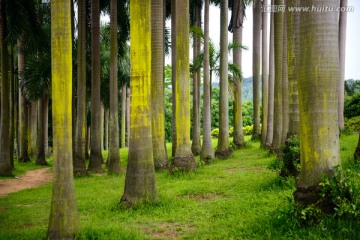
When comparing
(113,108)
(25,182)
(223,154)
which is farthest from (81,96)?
(223,154)

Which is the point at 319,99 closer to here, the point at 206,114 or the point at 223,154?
the point at 206,114

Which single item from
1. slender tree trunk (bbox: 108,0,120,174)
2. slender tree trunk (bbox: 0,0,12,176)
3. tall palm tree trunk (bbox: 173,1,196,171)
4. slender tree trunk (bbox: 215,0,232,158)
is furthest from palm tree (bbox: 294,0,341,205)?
slender tree trunk (bbox: 0,0,12,176)

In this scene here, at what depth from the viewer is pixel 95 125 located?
17.9m

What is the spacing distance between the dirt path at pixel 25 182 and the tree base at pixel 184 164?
20.1ft

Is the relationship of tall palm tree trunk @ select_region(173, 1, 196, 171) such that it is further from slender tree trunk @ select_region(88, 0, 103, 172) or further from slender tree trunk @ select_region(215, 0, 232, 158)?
slender tree trunk @ select_region(88, 0, 103, 172)

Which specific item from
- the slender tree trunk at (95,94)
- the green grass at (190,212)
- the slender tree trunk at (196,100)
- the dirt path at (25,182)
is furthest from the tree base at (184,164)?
the dirt path at (25,182)

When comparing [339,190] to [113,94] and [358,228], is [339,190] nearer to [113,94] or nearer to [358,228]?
[358,228]

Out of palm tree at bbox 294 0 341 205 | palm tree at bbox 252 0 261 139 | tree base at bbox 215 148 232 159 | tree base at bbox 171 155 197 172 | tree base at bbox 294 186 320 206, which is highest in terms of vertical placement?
palm tree at bbox 252 0 261 139

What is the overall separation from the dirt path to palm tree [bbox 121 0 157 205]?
674 cm

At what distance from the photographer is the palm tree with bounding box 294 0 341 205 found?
20.2ft

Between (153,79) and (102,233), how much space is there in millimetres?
7674

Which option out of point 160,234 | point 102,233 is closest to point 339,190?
point 160,234

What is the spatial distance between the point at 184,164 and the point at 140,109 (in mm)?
5331

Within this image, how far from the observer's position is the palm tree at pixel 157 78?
12375mm
